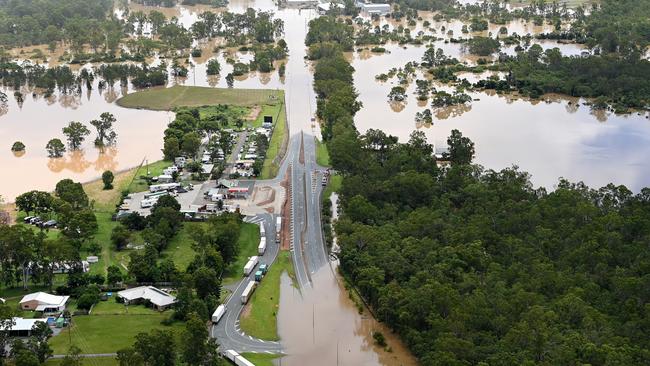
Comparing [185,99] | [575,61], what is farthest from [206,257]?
[575,61]

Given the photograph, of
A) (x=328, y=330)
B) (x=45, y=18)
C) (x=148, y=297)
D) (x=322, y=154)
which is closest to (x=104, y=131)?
(x=322, y=154)

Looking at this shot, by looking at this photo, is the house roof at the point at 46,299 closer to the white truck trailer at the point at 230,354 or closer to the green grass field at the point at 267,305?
the green grass field at the point at 267,305

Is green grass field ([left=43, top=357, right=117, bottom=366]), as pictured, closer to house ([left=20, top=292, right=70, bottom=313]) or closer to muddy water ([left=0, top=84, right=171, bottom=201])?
house ([left=20, top=292, right=70, bottom=313])

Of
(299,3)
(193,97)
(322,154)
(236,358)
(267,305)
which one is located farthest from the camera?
(299,3)

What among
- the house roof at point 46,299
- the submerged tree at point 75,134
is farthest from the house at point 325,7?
the house roof at point 46,299

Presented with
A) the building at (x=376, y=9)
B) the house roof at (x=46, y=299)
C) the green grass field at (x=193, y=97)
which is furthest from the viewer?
the building at (x=376, y=9)

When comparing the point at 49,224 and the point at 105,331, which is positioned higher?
the point at 49,224

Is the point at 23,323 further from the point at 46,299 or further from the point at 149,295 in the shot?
the point at 149,295
